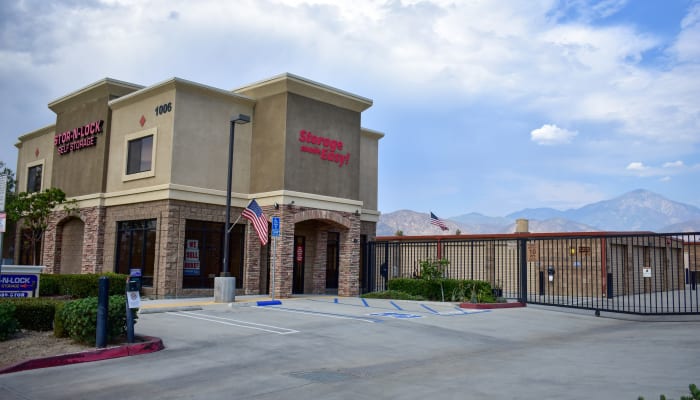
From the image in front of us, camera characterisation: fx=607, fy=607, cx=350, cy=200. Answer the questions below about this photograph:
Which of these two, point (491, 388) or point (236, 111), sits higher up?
point (236, 111)

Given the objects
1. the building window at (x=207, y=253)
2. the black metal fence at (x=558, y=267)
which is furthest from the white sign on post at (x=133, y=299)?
the black metal fence at (x=558, y=267)

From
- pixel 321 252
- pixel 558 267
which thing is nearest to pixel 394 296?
pixel 321 252

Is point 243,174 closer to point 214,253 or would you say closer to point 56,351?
point 214,253

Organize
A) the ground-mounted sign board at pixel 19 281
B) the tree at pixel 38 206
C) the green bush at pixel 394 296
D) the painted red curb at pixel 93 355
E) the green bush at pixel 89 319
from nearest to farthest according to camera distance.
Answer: the painted red curb at pixel 93 355 → the green bush at pixel 89 319 → the ground-mounted sign board at pixel 19 281 → the green bush at pixel 394 296 → the tree at pixel 38 206

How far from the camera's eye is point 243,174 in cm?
2545

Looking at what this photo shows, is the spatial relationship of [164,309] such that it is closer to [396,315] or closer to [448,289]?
[396,315]

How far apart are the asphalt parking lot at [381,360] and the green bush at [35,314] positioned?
1.93m

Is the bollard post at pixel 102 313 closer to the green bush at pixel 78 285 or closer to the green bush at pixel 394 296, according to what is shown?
the green bush at pixel 78 285

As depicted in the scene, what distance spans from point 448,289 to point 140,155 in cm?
1359

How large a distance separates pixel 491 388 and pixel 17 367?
7.63 m

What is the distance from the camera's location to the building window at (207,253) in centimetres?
2355

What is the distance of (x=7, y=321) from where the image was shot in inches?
470

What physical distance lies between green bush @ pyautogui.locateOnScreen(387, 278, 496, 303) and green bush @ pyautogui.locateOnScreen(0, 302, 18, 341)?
14222 mm

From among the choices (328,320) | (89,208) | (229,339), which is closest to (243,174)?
(89,208)
